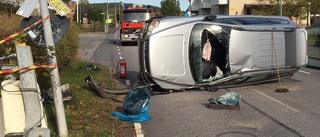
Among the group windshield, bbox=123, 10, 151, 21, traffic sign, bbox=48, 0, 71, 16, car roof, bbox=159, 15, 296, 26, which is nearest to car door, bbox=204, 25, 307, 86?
car roof, bbox=159, 15, 296, 26

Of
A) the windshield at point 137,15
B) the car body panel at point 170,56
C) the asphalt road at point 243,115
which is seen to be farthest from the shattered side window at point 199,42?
A: the windshield at point 137,15

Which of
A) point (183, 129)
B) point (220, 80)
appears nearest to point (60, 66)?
point (220, 80)

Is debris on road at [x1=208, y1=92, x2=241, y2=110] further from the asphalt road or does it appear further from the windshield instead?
the windshield

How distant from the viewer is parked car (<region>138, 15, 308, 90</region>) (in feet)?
31.4

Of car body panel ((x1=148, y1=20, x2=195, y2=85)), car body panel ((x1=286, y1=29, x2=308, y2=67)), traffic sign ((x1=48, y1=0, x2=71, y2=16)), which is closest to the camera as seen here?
traffic sign ((x1=48, y1=0, x2=71, y2=16))

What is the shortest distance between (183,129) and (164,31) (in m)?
3.37

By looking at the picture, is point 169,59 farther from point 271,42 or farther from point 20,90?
point 20,90

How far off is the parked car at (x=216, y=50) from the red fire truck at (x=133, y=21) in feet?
53.2

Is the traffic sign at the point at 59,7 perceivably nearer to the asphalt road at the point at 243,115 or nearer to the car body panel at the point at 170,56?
the asphalt road at the point at 243,115

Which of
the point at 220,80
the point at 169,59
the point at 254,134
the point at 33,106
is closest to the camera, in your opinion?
the point at 33,106

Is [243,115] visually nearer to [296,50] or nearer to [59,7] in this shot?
[59,7]

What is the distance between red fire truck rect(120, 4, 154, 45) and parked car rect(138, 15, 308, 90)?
16.2 m

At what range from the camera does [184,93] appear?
10.1 m

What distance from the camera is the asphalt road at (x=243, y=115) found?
6645mm
